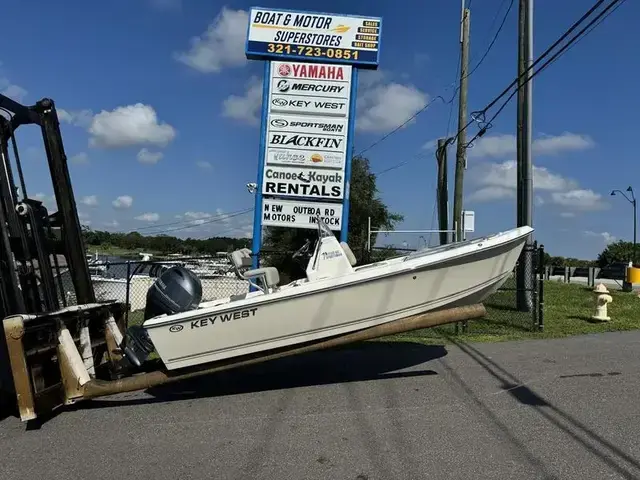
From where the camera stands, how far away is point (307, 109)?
958 centimetres

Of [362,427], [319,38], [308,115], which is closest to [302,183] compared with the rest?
[308,115]

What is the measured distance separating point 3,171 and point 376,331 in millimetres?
4094

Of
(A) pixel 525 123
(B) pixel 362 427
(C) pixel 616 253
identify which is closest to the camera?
(B) pixel 362 427

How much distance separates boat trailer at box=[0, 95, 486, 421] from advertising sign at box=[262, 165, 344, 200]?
3538 mm

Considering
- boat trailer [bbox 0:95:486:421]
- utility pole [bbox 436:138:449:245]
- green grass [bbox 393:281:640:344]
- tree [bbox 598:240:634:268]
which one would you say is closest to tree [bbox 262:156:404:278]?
utility pole [bbox 436:138:449:245]

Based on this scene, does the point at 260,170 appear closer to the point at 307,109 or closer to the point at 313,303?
the point at 307,109

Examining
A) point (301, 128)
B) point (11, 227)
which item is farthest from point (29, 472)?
point (301, 128)

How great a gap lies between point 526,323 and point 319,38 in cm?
628

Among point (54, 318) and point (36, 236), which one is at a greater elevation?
point (36, 236)

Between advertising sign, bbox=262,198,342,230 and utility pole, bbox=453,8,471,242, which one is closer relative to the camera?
advertising sign, bbox=262,198,342,230

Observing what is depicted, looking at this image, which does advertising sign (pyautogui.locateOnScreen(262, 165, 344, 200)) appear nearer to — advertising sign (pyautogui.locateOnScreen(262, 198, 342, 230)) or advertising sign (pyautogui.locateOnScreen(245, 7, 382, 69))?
advertising sign (pyautogui.locateOnScreen(262, 198, 342, 230))

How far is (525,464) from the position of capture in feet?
13.4

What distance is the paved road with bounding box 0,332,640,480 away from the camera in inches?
163

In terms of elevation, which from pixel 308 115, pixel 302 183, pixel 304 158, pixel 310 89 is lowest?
pixel 302 183
